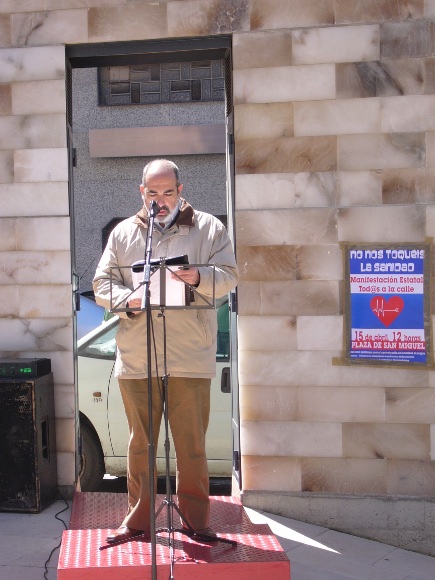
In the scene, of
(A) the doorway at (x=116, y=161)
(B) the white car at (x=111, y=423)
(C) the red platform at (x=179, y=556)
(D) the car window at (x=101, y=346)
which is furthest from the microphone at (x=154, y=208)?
(A) the doorway at (x=116, y=161)

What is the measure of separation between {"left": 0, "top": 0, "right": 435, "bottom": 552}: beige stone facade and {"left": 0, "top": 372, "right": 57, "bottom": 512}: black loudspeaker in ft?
4.41

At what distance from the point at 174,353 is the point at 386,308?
1.80 m

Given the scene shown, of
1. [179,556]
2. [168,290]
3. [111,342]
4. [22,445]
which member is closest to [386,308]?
[168,290]

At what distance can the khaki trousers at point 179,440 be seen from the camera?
4164 millimetres

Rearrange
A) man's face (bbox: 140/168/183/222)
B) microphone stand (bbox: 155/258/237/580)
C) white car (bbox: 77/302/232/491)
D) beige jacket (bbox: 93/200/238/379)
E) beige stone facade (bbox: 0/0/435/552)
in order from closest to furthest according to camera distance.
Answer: microphone stand (bbox: 155/258/237/580) → man's face (bbox: 140/168/183/222) → beige jacket (bbox: 93/200/238/379) → beige stone facade (bbox: 0/0/435/552) → white car (bbox: 77/302/232/491)

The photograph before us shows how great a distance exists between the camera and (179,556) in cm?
394

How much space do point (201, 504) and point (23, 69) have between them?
324 cm

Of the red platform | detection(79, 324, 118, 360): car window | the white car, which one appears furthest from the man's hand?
detection(79, 324, 118, 360): car window

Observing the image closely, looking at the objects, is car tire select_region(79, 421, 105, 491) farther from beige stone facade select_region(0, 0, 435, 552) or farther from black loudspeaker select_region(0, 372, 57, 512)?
beige stone facade select_region(0, 0, 435, 552)

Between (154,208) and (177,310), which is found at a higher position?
(154,208)

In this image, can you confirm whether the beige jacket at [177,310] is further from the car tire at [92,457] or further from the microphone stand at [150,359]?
the car tire at [92,457]

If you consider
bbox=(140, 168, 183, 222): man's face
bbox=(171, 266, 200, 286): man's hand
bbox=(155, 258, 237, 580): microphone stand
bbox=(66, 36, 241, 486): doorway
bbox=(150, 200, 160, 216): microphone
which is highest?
bbox=(66, 36, 241, 486): doorway

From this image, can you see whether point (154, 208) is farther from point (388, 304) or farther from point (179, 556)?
point (388, 304)

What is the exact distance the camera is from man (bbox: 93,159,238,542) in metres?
4.13
